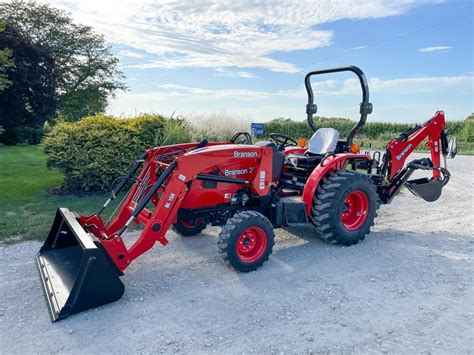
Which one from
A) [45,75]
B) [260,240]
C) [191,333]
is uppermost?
[45,75]

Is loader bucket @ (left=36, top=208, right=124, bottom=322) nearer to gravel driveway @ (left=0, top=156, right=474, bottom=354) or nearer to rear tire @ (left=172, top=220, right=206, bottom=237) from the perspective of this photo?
gravel driveway @ (left=0, top=156, right=474, bottom=354)

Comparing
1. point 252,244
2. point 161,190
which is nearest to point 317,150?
point 252,244

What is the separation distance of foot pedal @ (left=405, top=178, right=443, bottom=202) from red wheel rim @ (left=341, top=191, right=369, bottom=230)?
1.22 m

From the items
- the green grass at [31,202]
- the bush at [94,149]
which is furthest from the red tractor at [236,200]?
the bush at [94,149]

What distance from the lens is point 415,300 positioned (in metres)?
Answer: 3.72

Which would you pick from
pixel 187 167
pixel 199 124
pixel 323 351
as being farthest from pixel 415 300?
pixel 199 124

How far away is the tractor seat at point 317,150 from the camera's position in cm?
545

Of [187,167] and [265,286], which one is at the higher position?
[187,167]

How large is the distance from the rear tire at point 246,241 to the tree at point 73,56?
87.3ft

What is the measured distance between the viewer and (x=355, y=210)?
5398mm

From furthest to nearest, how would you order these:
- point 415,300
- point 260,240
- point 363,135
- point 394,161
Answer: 1. point 363,135
2. point 394,161
3. point 260,240
4. point 415,300

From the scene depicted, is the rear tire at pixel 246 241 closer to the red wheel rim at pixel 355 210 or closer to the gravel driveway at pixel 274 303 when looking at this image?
the gravel driveway at pixel 274 303

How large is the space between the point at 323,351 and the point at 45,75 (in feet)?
71.2

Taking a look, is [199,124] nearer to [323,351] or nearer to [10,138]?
[323,351]
